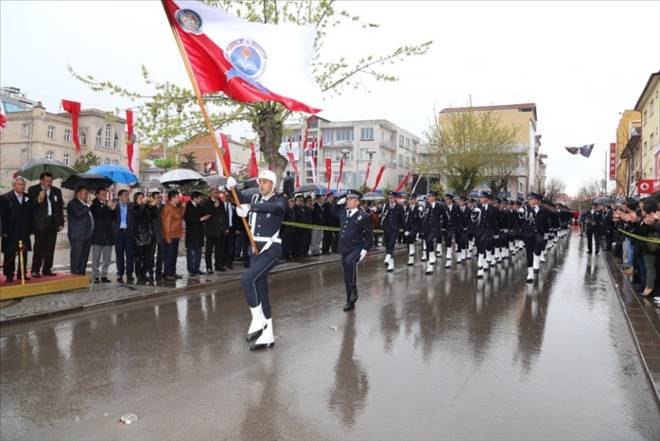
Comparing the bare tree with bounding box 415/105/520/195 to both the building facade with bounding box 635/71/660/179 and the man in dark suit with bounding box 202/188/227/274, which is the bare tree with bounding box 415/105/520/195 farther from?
the man in dark suit with bounding box 202/188/227/274

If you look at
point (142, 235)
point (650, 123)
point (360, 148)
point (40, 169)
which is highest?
point (360, 148)

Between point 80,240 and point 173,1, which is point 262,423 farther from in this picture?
point 80,240

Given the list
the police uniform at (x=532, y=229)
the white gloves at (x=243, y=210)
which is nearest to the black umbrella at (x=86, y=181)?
the white gloves at (x=243, y=210)

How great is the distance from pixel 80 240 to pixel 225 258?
4682 millimetres

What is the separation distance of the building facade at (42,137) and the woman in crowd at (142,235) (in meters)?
48.6

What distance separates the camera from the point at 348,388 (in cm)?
512

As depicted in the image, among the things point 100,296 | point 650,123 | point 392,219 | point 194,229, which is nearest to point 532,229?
point 392,219

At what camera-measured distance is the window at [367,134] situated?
70938 mm

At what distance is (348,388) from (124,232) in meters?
7.55

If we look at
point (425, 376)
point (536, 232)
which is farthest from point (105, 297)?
point (536, 232)

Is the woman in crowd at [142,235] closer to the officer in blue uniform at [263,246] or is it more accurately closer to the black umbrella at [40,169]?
the black umbrella at [40,169]

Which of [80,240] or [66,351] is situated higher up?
[80,240]

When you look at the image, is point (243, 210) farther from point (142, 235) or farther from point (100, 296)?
point (142, 235)

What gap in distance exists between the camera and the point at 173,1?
23.6 ft
